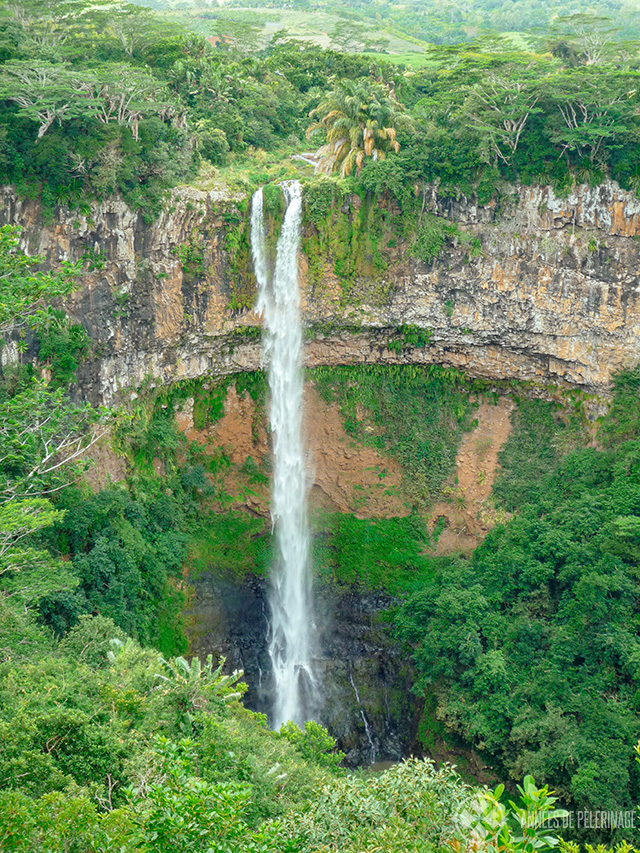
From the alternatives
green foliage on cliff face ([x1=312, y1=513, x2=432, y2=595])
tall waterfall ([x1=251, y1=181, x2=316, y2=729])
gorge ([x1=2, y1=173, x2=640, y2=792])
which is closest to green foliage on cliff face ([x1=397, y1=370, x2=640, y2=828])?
green foliage on cliff face ([x1=312, y1=513, x2=432, y2=595])

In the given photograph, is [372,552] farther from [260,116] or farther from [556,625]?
[260,116]

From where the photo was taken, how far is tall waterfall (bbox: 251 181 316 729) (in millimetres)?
22188

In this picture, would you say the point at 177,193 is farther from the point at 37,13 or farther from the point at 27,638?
the point at 27,638

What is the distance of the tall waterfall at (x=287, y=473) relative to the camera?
22.2 meters

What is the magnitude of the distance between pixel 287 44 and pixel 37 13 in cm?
1180

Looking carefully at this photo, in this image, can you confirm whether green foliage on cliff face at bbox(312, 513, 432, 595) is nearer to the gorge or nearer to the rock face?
the gorge

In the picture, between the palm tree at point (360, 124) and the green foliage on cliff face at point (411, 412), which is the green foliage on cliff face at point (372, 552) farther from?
the palm tree at point (360, 124)

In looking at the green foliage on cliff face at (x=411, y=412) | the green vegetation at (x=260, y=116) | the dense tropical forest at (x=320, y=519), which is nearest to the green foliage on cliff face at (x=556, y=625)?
the dense tropical forest at (x=320, y=519)

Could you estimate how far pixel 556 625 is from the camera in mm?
18500

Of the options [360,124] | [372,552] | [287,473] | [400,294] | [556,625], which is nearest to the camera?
[556,625]

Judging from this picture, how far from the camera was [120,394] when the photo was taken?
21625 mm

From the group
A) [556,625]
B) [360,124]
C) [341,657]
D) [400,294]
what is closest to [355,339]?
[400,294]

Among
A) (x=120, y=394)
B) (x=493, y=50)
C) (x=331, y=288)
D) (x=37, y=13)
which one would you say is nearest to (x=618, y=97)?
(x=493, y=50)

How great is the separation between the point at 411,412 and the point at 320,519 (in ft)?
15.0
